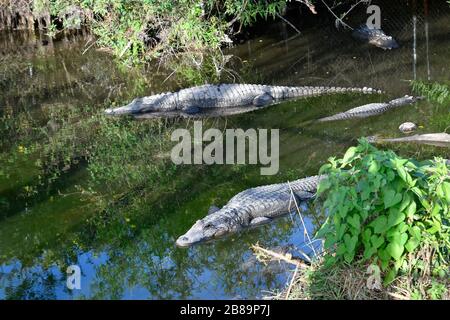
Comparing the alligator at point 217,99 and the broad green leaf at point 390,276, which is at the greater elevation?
the broad green leaf at point 390,276

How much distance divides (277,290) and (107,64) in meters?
8.65

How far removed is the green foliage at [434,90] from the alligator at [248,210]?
11.1 ft

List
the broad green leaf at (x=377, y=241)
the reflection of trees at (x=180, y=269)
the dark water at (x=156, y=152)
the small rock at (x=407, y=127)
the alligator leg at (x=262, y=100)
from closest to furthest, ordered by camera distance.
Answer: the broad green leaf at (x=377, y=241)
the reflection of trees at (x=180, y=269)
the dark water at (x=156, y=152)
the small rock at (x=407, y=127)
the alligator leg at (x=262, y=100)

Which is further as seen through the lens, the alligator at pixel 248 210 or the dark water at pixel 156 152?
the alligator at pixel 248 210

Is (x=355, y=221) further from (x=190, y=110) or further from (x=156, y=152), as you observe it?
(x=190, y=110)

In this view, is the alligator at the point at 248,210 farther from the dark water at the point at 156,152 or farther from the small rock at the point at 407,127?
the small rock at the point at 407,127

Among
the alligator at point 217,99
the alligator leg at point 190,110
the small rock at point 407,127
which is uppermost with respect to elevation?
the small rock at point 407,127

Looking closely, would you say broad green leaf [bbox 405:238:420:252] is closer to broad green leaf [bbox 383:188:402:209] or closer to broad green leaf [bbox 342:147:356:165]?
broad green leaf [bbox 383:188:402:209]

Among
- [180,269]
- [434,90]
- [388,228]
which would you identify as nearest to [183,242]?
[180,269]

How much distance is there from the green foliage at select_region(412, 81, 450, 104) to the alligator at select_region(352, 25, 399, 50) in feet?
6.86

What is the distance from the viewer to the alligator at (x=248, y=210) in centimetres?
648

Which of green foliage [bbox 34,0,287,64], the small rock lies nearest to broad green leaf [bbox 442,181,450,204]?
the small rock

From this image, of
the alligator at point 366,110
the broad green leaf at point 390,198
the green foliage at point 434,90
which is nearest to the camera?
the broad green leaf at point 390,198

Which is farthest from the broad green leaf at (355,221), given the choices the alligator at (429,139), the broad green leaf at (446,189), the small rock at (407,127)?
the small rock at (407,127)
